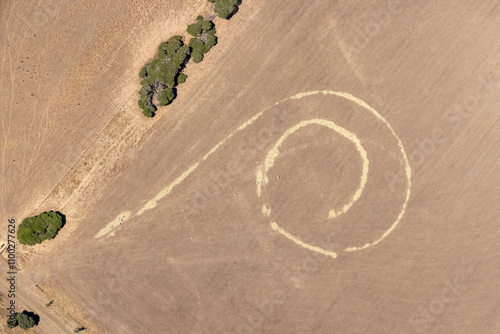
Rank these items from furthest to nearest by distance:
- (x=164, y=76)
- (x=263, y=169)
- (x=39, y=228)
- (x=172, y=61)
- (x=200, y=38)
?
(x=263, y=169)
(x=200, y=38)
(x=172, y=61)
(x=164, y=76)
(x=39, y=228)

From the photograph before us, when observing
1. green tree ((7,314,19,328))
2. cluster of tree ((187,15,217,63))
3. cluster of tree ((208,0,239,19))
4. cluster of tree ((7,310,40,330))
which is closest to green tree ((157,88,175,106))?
cluster of tree ((187,15,217,63))

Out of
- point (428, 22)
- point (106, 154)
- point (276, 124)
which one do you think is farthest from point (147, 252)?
point (428, 22)

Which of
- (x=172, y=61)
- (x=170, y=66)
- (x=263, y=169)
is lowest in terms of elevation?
(x=263, y=169)

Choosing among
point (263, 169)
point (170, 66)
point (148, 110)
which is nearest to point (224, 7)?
point (170, 66)

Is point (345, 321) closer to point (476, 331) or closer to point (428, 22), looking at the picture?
point (476, 331)

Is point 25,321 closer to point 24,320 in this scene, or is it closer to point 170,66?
point 24,320
